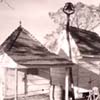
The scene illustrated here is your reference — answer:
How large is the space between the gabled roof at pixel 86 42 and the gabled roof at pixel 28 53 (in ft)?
13.8

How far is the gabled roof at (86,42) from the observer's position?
24.0 m

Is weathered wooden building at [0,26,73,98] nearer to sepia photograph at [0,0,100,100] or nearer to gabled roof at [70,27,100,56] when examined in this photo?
sepia photograph at [0,0,100,100]

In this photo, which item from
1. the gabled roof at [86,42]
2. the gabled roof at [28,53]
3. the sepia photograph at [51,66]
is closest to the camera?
the gabled roof at [28,53]

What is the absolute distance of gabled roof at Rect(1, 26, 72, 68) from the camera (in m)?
17.7

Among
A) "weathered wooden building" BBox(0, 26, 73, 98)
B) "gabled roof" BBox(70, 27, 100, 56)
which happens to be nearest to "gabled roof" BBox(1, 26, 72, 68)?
"weathered wooden building" BBox(0, 26, 73, 98)

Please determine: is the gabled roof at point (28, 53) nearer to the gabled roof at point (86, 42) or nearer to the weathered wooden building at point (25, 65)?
the weathered wooden building at point (25, 65)

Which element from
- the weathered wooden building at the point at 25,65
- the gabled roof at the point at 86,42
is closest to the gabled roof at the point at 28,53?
the weathered wooden building at the point at 25,65

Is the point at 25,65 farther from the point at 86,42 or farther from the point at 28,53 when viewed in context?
the point at 86,42

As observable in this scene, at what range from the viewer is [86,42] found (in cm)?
2566

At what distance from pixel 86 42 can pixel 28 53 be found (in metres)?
7.60

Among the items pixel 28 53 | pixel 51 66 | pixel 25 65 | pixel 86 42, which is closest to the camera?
pixel 25 65

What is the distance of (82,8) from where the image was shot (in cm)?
3850

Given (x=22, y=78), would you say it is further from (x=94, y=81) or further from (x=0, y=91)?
(x=94, y=81)

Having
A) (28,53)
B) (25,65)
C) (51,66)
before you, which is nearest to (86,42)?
(28,53)
